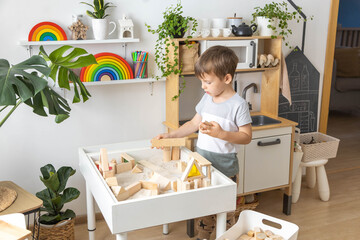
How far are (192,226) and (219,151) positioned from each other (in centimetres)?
77

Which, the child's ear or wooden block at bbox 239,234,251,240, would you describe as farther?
the child's ear

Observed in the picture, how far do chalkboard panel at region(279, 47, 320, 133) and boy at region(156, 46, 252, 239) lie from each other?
4.26 ft

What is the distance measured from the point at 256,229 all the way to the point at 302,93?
6.13ft

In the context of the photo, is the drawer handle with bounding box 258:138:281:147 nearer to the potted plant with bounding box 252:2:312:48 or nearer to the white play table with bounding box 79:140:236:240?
the potted plant with bounding box 252:2:312:48

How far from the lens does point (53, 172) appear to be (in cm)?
264

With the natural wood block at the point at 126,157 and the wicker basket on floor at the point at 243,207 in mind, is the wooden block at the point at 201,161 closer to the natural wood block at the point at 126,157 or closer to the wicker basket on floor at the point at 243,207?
the natural wood block at the point at 126,157

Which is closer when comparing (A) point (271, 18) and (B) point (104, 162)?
(B) point (104, 162)

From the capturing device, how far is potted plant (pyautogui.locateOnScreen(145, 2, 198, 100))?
275 centimetres

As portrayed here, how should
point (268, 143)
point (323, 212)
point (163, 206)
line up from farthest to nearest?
point (323, 212) → point (268, 143) → point (163, 206)

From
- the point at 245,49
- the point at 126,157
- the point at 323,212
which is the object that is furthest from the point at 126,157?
the point at 323,212

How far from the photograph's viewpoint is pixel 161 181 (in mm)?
1982

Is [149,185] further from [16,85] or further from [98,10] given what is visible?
[98,10]

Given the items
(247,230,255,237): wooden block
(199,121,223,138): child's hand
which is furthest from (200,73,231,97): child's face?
(247,230,255,237): wooden block

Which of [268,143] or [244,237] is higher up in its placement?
[268,143]
